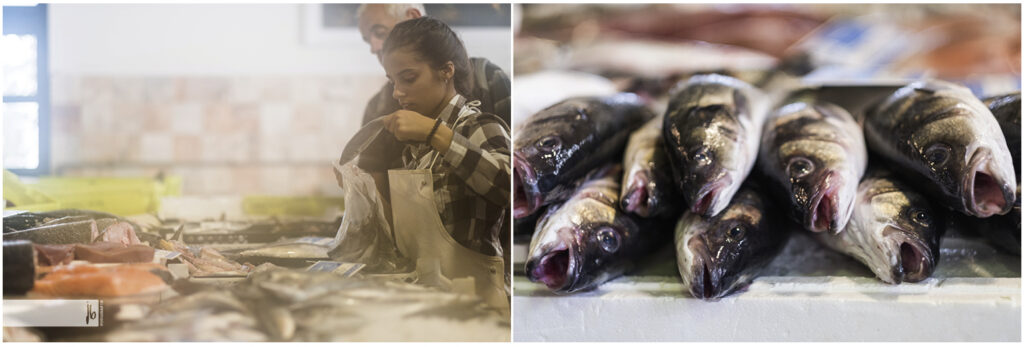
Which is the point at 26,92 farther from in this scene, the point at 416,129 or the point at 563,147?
the point at 563,147

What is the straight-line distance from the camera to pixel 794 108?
2.17 metres

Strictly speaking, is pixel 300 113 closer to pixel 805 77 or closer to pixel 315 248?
pixel 315 248

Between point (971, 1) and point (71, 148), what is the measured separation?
3.26 metres

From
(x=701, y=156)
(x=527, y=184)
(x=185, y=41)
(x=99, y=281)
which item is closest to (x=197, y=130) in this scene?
(x=185, y=41)

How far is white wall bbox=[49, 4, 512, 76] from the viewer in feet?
6.89

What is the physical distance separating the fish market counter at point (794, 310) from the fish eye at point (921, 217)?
211 millimetres

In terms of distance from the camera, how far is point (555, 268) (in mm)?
1925

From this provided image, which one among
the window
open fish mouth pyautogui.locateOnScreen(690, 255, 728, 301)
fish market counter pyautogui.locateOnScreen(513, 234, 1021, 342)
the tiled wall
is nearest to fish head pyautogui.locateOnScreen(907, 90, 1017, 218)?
fish market counter pyautogui.locateOnScreen(513, 234, 1021, 342)

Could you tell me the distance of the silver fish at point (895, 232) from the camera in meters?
1.84

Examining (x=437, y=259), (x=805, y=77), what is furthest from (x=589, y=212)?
(x=805, y=77)

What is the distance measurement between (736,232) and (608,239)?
0.38 meters

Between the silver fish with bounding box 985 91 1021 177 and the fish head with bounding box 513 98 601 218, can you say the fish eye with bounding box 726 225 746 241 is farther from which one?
the silver fish with bounding box 985 91 1021 177

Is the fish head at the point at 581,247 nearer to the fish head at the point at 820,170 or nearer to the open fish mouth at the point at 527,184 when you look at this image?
the open fish mouth at the point at 527,184

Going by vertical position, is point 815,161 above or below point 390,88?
below
